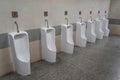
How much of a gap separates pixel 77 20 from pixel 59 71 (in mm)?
2507

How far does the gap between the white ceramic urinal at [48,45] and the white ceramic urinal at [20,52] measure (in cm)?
65

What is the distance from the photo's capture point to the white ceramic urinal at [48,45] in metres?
3.74

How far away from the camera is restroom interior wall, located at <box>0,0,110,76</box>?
9.86 feet

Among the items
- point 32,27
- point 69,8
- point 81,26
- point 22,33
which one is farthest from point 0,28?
point 81,26

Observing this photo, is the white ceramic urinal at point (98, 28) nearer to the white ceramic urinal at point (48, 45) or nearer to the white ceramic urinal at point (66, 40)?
the white ceramic urinal at point (66, 40)

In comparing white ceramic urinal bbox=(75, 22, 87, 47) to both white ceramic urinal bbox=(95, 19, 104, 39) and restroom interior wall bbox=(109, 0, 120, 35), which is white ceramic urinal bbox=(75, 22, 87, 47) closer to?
white ceramic urinal bbox=(95, 19, 104, 39)

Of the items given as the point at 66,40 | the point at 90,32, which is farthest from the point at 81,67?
the point at 90,32

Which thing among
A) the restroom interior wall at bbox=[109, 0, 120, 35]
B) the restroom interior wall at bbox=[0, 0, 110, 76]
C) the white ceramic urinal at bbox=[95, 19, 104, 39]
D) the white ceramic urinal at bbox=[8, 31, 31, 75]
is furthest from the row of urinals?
the restroom interior wall at bbox=[109, 0, 120, 35]

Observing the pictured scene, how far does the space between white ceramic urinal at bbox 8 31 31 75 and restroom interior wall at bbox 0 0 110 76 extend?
15 cm

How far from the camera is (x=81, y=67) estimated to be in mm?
3604

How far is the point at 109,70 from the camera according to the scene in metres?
3.47

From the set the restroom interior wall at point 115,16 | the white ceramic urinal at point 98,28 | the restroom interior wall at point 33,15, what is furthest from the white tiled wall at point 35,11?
the restroom interior wall at point 115,16

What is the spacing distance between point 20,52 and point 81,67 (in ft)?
5.13

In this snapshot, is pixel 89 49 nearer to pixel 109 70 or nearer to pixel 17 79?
pixel 109 70
